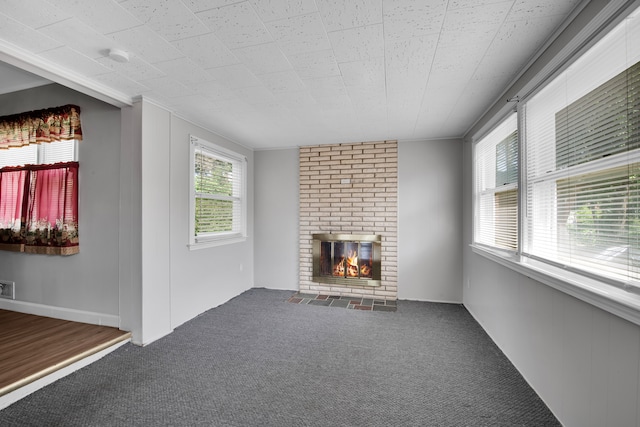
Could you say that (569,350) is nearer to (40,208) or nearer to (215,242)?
(215,242)

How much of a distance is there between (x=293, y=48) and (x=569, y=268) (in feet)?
7.43

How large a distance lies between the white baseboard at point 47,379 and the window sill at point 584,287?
365 centimetres

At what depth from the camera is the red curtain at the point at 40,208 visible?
3010mm

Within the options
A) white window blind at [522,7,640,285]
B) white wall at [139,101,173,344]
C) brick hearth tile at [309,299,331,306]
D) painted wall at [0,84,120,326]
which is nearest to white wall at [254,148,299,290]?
brick hearth tile at [309,299,331,306]

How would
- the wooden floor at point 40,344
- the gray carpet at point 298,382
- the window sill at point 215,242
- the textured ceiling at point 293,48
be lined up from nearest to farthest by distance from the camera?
the textured ceiling at point 293,48 < the gray carpet at point 298,382 < the wooden floor at point 40,344 < the window sill at point 215,242

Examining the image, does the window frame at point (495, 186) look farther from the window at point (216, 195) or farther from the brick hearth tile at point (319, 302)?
the window at point (216, 195)

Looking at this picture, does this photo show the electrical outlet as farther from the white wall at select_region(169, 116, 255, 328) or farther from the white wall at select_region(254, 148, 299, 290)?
the white wall at select_region(254, 148, 299, 290)

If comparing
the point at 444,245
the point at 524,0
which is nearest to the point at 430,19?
the point at 524,0

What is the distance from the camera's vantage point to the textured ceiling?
1547mm

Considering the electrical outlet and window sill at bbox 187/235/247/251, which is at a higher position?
window sill at bbox 187/235/247/251

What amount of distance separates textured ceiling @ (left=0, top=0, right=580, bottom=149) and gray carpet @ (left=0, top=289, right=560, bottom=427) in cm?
247

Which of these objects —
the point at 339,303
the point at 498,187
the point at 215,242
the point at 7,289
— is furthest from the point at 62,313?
the point at 498,187

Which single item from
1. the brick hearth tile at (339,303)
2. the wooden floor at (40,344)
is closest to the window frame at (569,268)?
the brick hearth tile at (339,303)

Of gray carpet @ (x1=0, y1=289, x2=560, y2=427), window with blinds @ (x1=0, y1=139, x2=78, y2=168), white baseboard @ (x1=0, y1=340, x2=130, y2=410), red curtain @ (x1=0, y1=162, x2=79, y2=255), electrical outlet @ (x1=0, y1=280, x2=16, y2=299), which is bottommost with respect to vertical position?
gray carpet @ (x1=0, y1=289, x2=560, y2=427)
